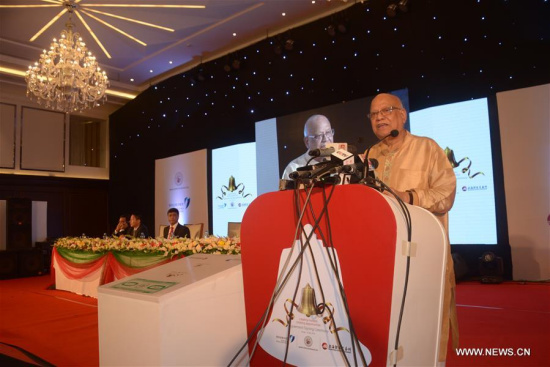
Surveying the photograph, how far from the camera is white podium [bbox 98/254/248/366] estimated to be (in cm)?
122

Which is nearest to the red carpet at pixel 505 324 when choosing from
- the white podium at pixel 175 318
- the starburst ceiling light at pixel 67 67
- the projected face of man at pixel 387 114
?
the projected face of man at pixel 387 114

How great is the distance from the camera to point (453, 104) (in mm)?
5566

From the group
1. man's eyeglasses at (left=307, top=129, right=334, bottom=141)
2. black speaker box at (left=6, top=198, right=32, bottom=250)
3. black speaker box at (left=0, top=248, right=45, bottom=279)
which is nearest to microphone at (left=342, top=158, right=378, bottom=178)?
man's eyeglasses at (left=307, top=129, right=334, bottom=141)

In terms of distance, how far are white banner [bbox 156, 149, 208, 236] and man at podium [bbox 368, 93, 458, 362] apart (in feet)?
24.1

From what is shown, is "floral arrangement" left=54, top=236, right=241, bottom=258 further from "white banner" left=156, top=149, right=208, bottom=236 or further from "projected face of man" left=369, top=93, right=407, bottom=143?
"white banner" left=156, top=149, right=208, bottom=236

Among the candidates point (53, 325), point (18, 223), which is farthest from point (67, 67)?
point (18, 223)

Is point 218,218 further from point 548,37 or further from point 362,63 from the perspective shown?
point 548,37

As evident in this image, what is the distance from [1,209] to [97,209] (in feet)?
9.09

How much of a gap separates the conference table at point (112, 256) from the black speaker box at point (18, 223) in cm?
336

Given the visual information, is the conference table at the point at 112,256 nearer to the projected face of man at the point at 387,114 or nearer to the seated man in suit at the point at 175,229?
the seated man in suit at the point at 175,229

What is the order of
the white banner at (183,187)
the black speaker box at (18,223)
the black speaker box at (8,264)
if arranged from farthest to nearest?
the black speaker box at (18,223) → the white banner at (183,187) → the black speaker box at (8,264)

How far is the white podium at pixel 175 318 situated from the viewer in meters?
1.22

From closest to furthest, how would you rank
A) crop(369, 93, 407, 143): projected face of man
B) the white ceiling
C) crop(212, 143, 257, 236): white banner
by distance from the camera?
crop(369, 93, 407, 143): projected face of man → the white ceiling → crop(212, 143, 257, 236): white banner

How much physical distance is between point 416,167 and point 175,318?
1116mm
